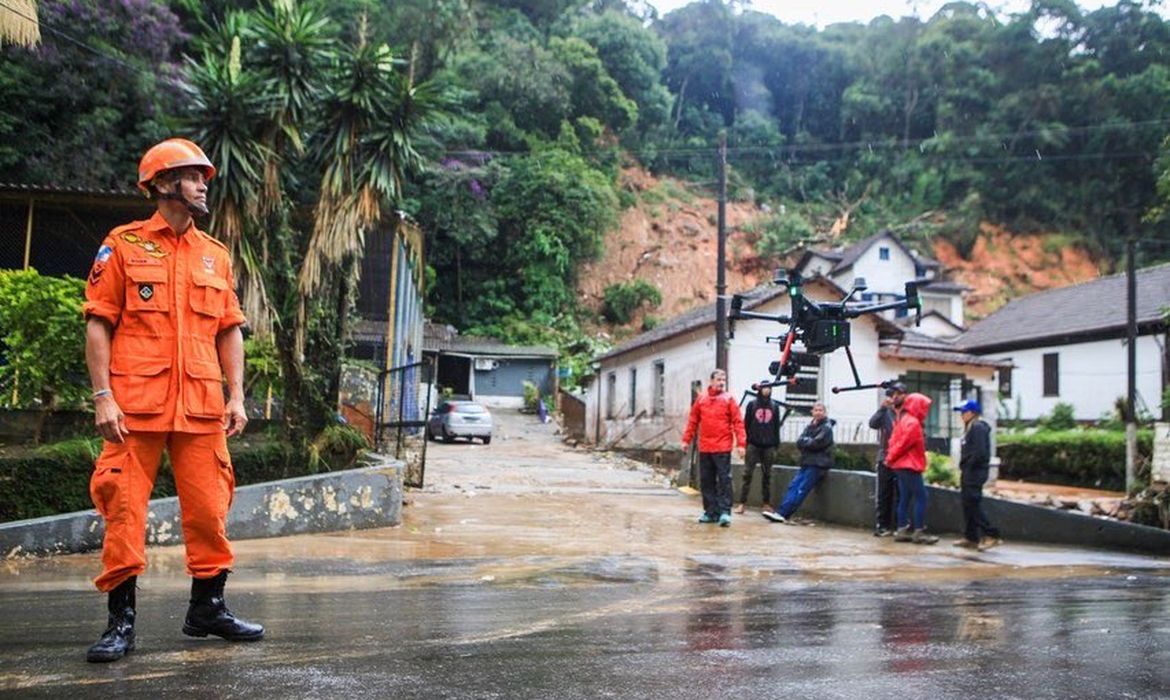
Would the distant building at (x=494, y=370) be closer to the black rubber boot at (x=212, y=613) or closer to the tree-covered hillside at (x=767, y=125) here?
the tree-covered hillside at (x=767, y=125)

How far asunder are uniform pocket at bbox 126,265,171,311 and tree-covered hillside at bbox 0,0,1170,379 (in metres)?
32.5

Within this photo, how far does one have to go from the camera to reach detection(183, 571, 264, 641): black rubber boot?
4.11 meters

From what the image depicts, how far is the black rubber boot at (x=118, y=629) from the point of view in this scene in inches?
146

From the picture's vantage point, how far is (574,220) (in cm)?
5134

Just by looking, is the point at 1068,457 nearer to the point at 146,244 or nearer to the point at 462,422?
the point at 462,422

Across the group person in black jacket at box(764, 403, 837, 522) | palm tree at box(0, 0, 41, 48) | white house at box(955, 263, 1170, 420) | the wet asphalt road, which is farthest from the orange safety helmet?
white house at box(955, 263, 1170, 420)

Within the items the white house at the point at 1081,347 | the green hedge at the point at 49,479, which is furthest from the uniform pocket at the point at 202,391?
the white house at the point at 1081,347

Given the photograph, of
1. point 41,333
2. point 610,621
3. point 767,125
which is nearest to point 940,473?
point 41,333

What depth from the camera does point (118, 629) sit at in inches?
150

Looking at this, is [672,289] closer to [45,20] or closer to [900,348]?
[900,348]

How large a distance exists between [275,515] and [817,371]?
2044 centimetres

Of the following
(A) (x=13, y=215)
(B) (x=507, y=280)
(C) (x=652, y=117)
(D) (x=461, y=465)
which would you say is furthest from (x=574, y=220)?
(A) (x=13, y=215)

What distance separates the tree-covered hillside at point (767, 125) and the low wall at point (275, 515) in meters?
28.3

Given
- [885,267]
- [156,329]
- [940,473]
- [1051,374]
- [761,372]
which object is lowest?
[940,473]
